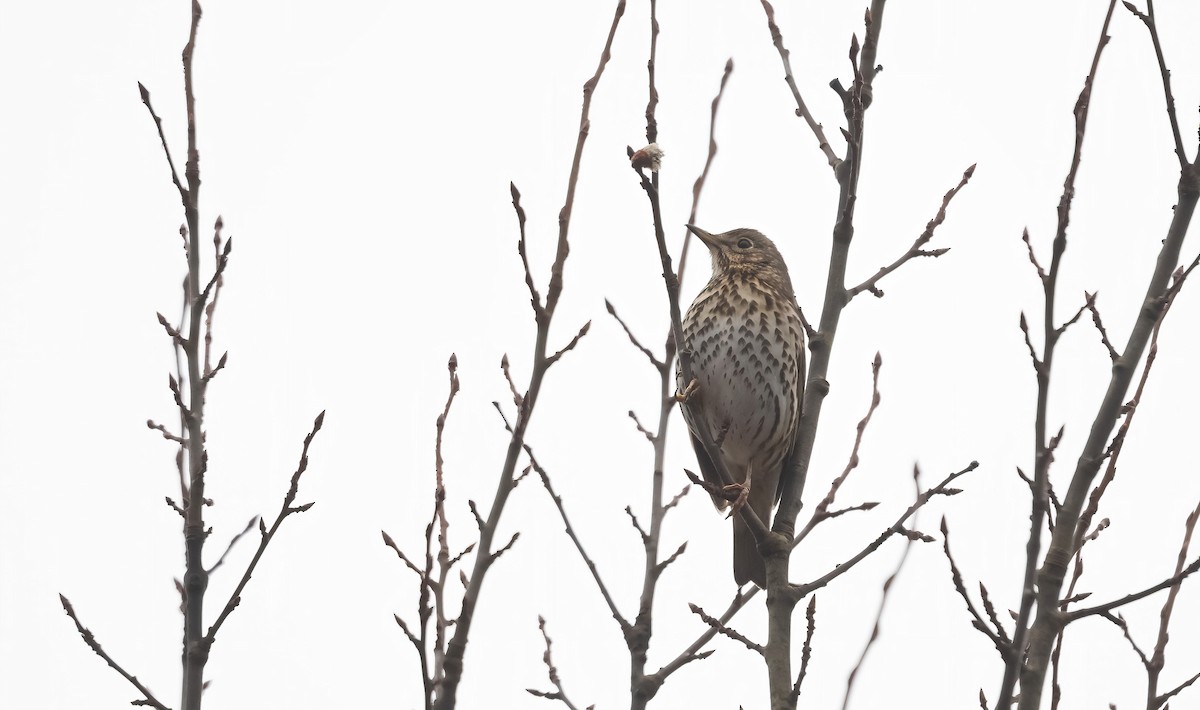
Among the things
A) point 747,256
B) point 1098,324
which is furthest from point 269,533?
point 747,256

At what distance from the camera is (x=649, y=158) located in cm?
337

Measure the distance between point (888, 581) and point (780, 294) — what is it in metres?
2.89

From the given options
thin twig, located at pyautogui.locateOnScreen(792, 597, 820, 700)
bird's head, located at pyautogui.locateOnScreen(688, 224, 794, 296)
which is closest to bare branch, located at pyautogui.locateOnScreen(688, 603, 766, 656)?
thin twig, located at pyautogui.locateOnScreen(792, 597, 820, 700)

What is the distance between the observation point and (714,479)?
6504 mm

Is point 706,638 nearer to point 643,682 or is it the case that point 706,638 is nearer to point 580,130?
point 643,682

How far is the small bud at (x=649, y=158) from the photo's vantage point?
3.33 meters

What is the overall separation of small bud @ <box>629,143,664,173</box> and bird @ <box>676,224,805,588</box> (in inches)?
98.2

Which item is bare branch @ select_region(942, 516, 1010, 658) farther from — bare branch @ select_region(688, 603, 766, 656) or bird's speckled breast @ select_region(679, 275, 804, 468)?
bird's speckled breast @ select_region(679, 275, 804, 468)

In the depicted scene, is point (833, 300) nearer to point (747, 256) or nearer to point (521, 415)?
point (521, 415)

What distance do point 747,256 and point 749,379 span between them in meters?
0.91

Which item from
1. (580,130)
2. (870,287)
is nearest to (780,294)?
(870,287)

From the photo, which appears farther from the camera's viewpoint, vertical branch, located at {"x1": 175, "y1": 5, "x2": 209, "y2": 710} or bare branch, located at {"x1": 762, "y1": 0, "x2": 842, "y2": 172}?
bare branch, located at {"x1": 762, "y1": 0, "x2": 842, "y2": 172}

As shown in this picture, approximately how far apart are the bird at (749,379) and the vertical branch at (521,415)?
2.60 meters

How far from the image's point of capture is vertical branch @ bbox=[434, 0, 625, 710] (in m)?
2.80
